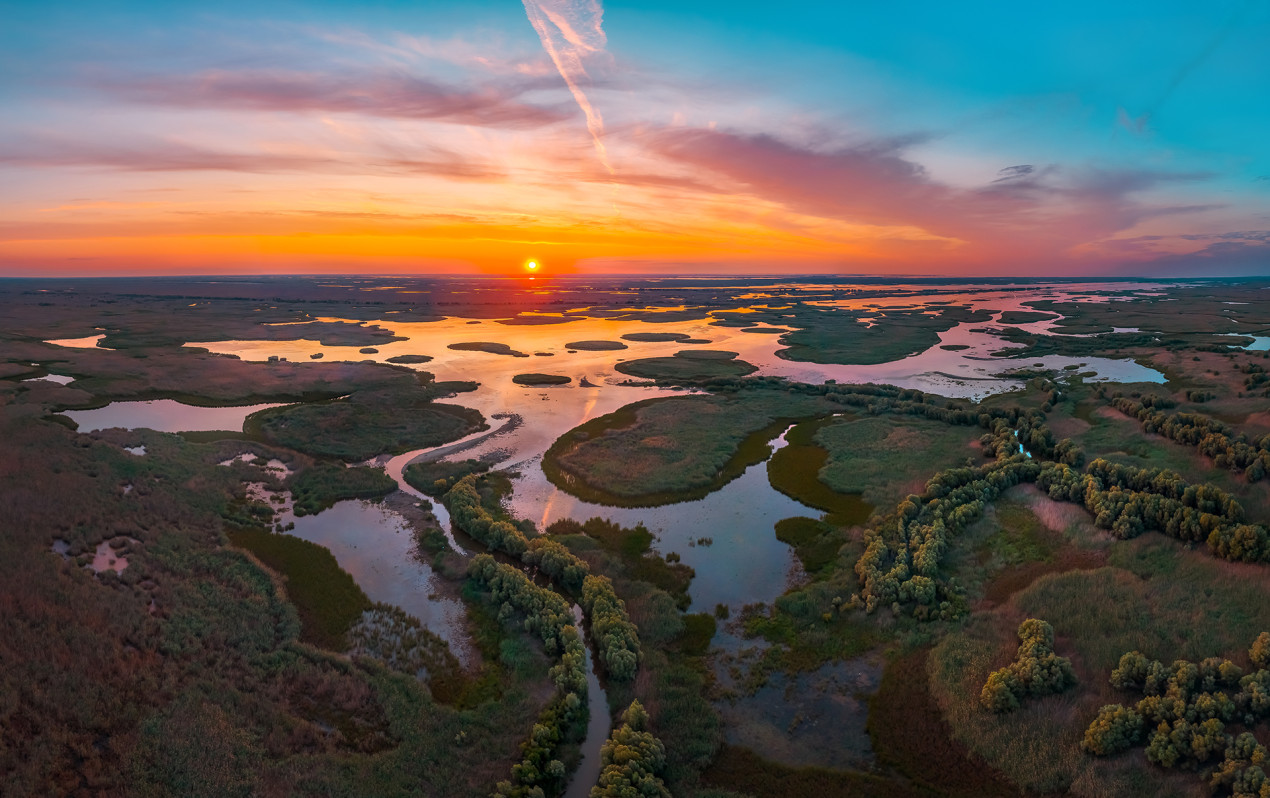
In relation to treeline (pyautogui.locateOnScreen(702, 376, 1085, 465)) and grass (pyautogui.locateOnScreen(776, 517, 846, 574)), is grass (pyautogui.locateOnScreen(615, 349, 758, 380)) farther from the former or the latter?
grass (pyautogui.locateOnScreen(776, 517, 846, 574))

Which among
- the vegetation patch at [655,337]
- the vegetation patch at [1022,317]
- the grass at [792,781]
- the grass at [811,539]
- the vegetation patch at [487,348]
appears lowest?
the grass at [792,781]

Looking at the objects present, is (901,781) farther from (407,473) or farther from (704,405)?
(704,405)

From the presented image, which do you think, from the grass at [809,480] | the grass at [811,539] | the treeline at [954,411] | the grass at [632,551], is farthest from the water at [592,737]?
the treeline at [954,411]

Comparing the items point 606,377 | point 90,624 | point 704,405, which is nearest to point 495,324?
point 606,377

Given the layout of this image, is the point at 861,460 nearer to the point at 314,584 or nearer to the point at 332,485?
the point at 314,584

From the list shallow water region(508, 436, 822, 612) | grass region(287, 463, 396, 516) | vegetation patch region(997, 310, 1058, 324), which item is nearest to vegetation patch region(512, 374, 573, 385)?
shallow water region(508, 436, 822, 612)

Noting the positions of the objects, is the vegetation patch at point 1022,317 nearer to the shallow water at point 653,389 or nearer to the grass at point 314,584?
the shallow water at point 653,389

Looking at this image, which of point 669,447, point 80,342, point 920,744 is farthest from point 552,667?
point 80,342
